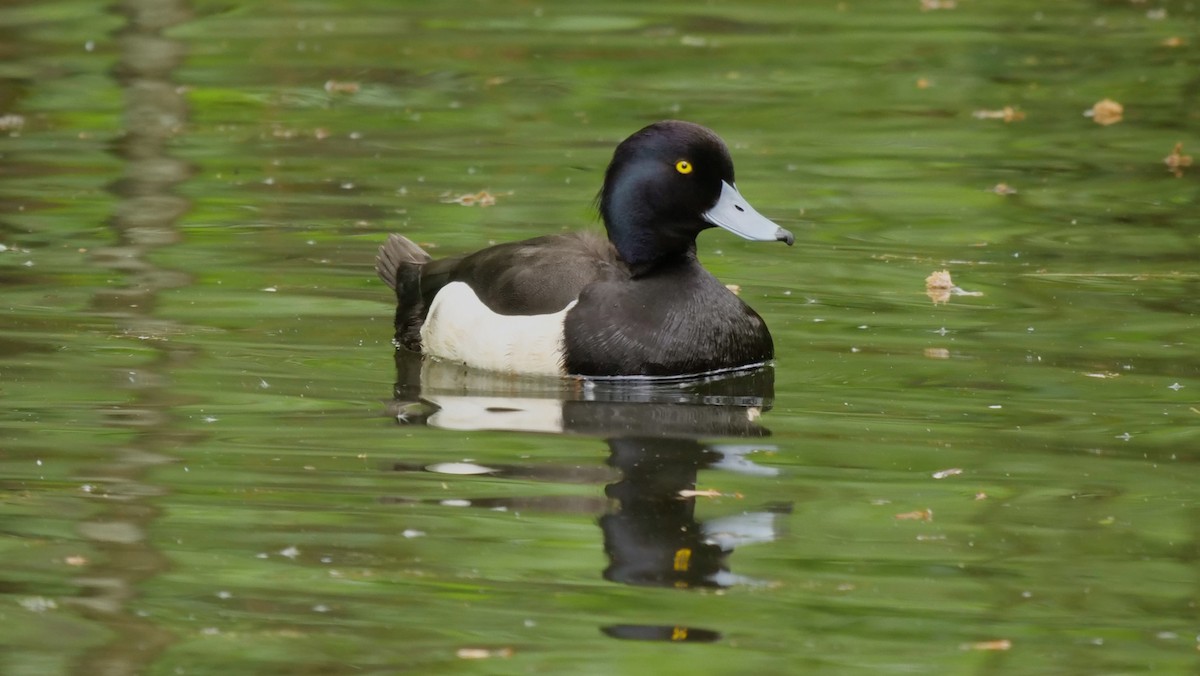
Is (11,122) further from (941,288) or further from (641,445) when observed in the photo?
(641,445)

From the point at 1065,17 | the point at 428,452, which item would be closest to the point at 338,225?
the point at 428,452

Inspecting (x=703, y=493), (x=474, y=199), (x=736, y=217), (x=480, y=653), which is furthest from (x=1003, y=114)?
(x=480, y=653)

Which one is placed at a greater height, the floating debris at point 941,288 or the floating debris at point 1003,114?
the floating debris at point 1003,114

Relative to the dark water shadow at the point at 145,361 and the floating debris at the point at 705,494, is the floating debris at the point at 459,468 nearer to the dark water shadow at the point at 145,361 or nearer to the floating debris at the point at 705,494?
the floating debris at the point at 705,494

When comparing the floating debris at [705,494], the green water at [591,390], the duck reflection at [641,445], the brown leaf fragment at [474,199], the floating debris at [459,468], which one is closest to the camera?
the green water at [591,390]

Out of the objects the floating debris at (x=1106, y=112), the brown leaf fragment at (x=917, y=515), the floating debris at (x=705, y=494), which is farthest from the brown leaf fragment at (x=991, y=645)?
the floating debris at (x=1106, y=112)

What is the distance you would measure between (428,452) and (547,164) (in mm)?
5527

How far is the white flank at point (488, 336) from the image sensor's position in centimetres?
834

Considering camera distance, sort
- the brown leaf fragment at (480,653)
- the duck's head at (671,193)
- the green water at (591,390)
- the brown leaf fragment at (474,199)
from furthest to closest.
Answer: the brown leaf fragment at (474,199)
the duck's head at (671,193)
the green water at (591,390)
the brown leaf fragment at (480,653)

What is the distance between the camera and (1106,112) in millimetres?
13852

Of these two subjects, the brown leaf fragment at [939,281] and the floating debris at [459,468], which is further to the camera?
the brown leaf fragment at [939,281]

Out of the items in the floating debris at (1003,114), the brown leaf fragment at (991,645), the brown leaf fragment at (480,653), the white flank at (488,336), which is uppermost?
the floating debris at (1003,114)

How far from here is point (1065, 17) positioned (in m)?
17.1

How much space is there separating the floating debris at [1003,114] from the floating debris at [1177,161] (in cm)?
132
